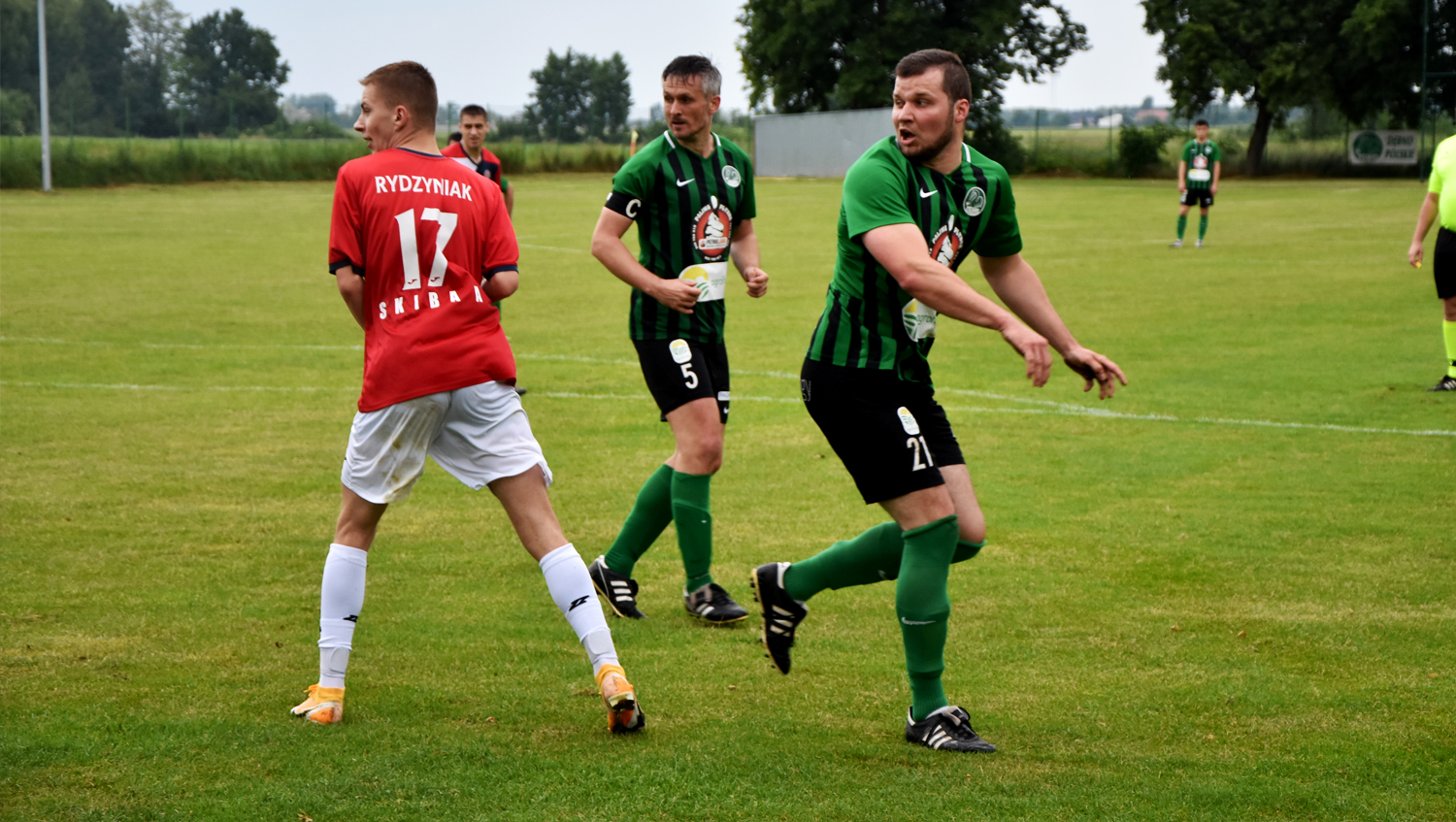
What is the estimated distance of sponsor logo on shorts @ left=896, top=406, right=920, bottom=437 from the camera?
165 inches

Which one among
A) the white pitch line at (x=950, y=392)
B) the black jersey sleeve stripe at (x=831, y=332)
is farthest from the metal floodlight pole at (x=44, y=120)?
the black jersey sleeve stripe at (x=831, y=332)

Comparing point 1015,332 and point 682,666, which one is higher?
point 1015,332

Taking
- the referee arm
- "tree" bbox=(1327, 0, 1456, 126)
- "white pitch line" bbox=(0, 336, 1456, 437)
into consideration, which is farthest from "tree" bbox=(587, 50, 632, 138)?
the referee arm

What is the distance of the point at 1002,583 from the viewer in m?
6.11

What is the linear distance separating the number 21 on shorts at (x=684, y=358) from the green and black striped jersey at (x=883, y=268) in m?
1.40

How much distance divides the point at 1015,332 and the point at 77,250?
23232 millimetres

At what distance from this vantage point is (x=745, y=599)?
596 centimetres

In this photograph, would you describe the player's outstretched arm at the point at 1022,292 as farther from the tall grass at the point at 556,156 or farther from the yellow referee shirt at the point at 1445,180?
the tall grass at the point at 556,156

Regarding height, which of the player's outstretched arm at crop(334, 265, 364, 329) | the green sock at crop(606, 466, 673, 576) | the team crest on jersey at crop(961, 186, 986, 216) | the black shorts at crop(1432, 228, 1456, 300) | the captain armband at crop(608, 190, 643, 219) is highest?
the team crest on jersey at crop(961, 186, 986, 216)

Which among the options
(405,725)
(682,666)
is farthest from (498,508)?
(405,725)

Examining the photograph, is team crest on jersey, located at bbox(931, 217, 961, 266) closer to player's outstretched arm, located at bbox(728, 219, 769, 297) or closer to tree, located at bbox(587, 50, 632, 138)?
player's outstretched arm, located at bbox(728, 219, 769, 297)

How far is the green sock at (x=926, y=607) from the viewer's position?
4211 millimetres

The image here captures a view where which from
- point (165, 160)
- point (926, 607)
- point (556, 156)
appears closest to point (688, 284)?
point (926, 607)

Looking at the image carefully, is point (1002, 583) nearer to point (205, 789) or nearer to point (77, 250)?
point (205, 789)
